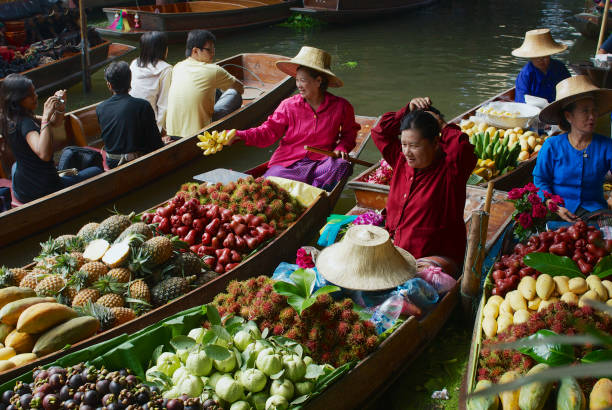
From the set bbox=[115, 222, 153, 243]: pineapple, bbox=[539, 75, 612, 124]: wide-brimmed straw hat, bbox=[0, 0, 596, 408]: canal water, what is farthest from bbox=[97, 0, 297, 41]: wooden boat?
bbox=[539, 75, 612, 124]: wide-brimmed straw hat

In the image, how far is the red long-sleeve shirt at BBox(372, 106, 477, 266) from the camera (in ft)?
10.5

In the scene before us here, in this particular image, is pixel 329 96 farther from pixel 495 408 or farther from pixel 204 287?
pixel 495 408

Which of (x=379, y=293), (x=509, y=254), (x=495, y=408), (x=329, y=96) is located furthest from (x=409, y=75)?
(x=495, y=408)

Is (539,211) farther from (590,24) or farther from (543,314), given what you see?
(590,24)

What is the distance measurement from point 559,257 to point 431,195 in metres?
0.76

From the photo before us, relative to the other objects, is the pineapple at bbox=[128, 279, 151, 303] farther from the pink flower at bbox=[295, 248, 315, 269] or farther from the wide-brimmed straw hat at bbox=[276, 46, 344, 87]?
the wide-brimmed straw hat at bbox=[276, 46, 344, 87]

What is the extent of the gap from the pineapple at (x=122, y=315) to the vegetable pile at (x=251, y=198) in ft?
3.59

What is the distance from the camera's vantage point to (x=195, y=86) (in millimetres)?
5484

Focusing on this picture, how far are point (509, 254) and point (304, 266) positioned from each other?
4.42 feet

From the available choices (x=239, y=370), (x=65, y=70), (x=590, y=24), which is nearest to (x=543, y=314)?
(x=239, y=370)

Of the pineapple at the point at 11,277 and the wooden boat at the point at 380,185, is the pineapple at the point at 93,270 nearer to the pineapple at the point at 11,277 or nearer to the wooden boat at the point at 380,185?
the pineapple at the point at 11,277

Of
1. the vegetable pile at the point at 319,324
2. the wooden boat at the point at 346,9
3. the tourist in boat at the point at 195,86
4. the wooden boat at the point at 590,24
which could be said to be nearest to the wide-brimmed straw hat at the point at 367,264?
the vegetable pile at the point at 319,324

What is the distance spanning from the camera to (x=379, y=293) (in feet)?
9.99

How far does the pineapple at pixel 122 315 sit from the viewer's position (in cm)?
290
